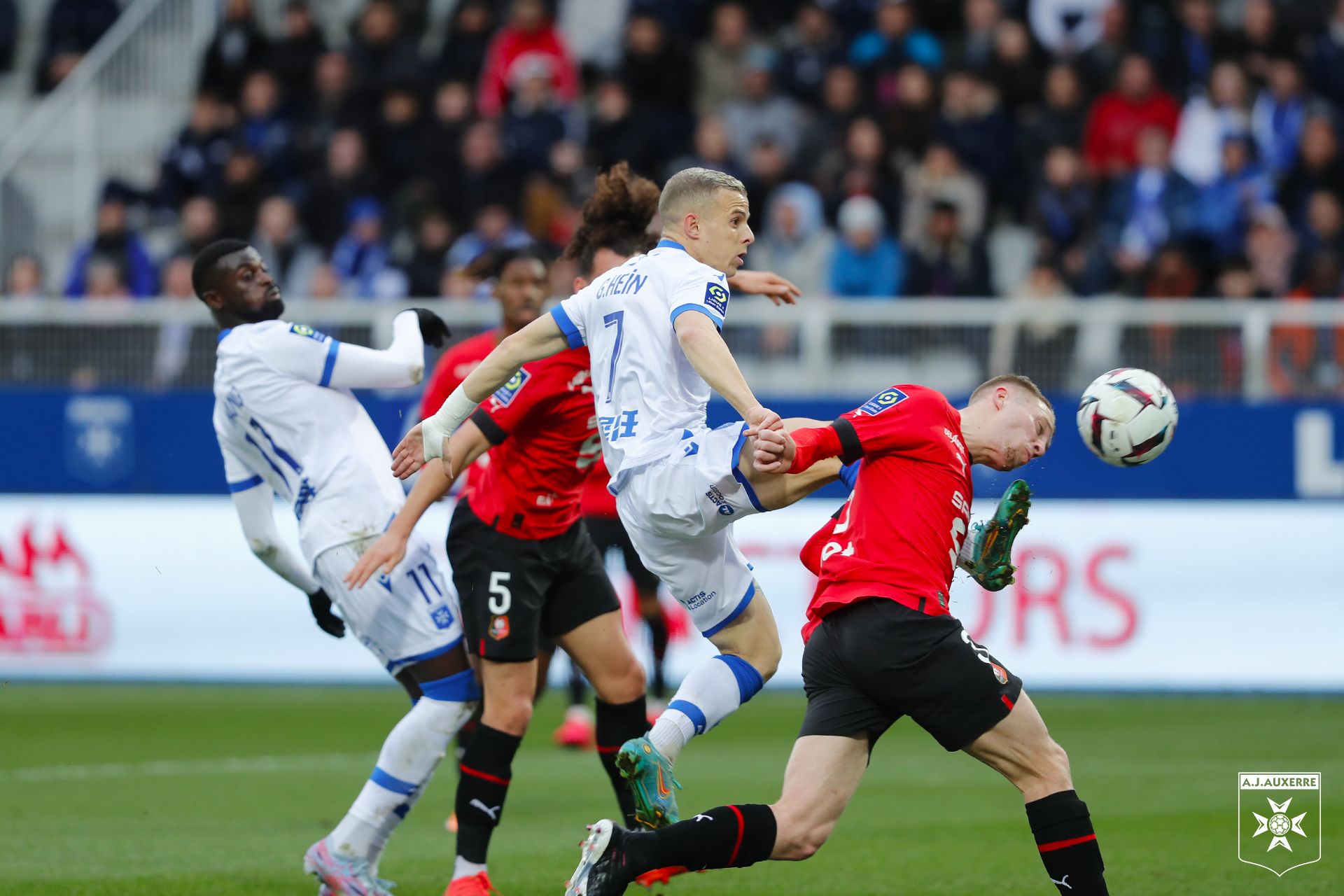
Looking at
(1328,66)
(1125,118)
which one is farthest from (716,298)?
(1328,66)

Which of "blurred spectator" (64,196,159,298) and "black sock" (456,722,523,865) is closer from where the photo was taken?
"black sock" (456,722,523,865)

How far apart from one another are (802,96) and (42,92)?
812 cm

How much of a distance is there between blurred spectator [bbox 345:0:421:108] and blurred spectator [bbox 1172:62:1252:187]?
7.07 metres

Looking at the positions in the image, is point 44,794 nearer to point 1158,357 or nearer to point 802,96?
point 1158,357

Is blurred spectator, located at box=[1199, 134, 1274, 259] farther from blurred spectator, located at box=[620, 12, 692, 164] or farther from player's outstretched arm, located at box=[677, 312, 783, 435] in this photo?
player's outstretched arm, located at box=[677, 312, 783, 435]

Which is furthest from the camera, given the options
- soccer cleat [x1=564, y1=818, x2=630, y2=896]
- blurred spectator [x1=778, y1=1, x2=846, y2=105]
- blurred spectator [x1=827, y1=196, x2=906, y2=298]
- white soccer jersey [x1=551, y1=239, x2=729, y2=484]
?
blurred spectator [x1=778, y1=1, x2=846, y2=105]

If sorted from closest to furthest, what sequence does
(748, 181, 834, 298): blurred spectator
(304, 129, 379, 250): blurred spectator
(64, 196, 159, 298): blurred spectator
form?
1. (748, 181, 834, 298): blurred spectator
2. (64, 196, 159, 298): blurred spectator
3. (304, 129, 379, 250): blurred spectator

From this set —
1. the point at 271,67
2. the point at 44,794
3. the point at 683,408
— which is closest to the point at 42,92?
the point at 271,67

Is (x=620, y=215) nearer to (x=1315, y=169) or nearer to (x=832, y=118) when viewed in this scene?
(x=832, y=118)

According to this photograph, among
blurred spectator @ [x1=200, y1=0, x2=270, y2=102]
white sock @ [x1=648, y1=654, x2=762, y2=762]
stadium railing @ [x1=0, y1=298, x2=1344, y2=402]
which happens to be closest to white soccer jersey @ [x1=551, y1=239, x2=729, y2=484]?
white sock @ [x1=648, y1=654, x2=762, y2=762]

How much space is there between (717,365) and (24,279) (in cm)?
1034

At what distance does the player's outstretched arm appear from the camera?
4832 millimetres

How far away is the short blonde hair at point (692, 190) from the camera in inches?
211

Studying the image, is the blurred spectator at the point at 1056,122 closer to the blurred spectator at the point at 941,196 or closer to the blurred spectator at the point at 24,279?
the blurred spectator at the point at 941,196
